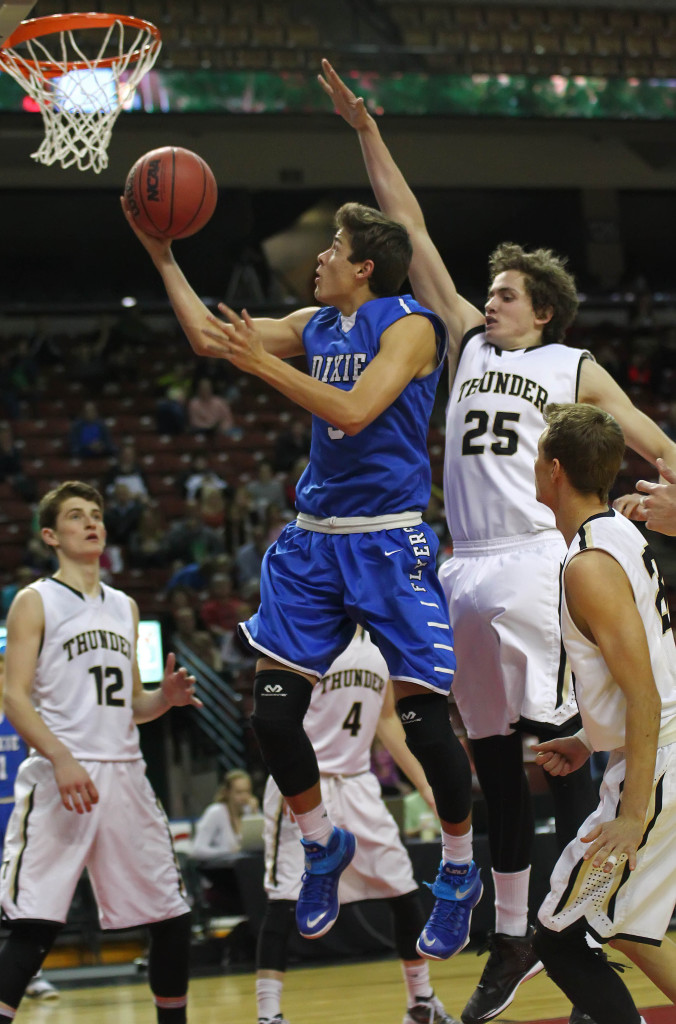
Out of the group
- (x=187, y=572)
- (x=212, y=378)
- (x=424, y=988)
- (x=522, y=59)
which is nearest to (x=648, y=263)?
(x=522, y=59)

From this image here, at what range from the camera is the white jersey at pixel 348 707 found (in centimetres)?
607

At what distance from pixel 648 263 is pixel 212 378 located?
27.6 feet

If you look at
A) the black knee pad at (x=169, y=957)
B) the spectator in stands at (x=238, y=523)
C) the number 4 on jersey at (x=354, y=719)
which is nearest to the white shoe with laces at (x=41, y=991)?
the number 4 on jersey at (x=354, y=719)

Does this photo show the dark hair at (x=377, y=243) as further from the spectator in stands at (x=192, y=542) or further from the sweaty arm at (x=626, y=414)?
the spectator in stands at (x=192, y=542)

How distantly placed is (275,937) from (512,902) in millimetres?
1581

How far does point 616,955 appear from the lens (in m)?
7.25

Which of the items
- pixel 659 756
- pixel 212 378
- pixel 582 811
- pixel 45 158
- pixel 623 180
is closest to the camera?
pixel 659 756

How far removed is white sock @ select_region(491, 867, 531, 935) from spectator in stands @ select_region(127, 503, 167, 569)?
29.6ft

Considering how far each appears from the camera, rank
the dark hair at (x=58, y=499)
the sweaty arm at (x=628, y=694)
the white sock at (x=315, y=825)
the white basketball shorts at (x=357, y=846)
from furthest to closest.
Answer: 1. the white basketball shorts at (x=357, y=846)
2. the dark hair at (x=58, y=499)
3. the white sock at (x=315, y=825)
4. the sweaty arm at (x=628, y=694)

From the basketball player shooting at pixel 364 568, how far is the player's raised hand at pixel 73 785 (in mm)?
937

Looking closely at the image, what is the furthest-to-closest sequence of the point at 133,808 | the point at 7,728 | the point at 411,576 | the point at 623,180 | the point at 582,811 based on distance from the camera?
the point at 623,180 → the point at 7,728 → the point at 133,808 → the point at 582,811 → the point at 411,576

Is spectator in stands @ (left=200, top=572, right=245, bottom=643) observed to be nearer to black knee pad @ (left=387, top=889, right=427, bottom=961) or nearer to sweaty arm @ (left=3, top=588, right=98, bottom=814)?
black knee pad @ (left=387, top=889, right=427, bottom=961)

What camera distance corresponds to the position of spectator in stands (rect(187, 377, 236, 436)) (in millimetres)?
16031

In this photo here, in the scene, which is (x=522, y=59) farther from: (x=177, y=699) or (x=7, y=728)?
(x=177, y=699)
